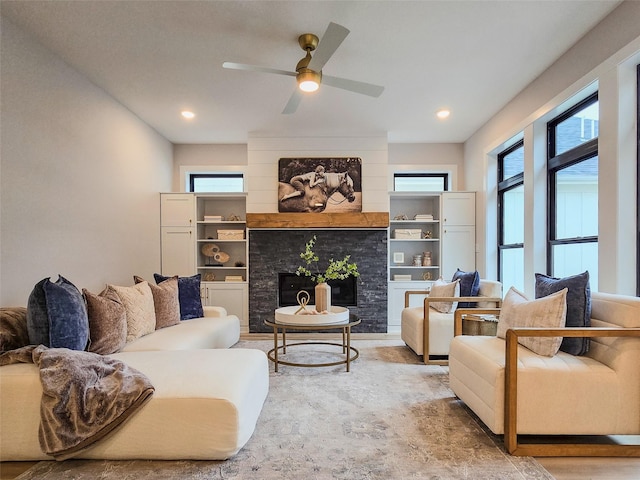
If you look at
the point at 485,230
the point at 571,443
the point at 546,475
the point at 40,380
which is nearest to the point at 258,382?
the point at 40,380

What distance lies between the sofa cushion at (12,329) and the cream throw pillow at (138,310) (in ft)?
2.62

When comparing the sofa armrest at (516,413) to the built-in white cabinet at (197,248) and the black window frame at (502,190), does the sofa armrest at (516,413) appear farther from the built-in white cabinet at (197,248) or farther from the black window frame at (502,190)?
the built-in white cabinet at (197,248)

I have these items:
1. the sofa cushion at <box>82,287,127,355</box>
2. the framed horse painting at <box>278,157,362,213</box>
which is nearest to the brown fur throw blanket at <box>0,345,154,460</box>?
the sofa cushion at <box>82,287,127,355</box>

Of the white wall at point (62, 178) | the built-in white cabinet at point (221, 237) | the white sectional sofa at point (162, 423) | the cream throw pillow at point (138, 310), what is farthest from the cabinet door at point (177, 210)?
the white sectional sofa at point (162, 423)

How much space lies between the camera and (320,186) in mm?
5344

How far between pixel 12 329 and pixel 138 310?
1012 millimetres

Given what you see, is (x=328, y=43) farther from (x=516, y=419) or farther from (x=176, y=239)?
(x=176, y=239)

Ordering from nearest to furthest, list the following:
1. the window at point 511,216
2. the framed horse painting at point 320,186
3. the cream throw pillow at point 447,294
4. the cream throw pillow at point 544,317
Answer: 1. the cream throw pillow at point 544,317
2. the cream throw pillow at point 447,294
3. the window at point 511,216
4. the framed horse painting at point 320,186

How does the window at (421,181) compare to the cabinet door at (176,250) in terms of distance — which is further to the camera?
the window at (421,181)

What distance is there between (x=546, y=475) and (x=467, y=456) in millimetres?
357

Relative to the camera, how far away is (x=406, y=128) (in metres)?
5.25

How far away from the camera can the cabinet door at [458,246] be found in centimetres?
550

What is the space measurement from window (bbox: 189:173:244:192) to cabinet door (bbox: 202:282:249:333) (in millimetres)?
1634

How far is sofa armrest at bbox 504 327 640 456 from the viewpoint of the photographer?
200 centimetres
